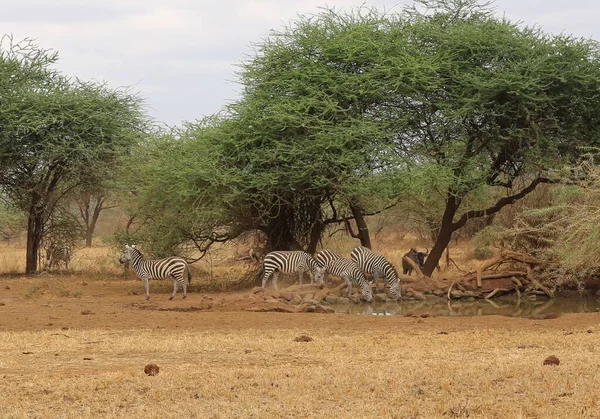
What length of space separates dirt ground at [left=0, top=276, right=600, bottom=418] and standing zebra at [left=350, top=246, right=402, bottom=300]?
3.73 m

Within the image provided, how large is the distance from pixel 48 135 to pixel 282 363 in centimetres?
1988

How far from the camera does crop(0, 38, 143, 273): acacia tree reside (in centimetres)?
2978

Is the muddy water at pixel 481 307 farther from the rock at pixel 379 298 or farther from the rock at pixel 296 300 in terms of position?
the rock at pixel 296 300

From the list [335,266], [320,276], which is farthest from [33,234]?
[335,266]

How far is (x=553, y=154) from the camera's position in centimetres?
2491

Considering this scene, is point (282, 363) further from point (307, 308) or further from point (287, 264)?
point (287, 264)

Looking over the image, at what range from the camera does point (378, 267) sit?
74.0 feet

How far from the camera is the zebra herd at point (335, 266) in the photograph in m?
22.0

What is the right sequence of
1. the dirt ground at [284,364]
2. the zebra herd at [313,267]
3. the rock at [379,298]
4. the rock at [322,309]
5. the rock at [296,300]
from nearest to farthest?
the dirt ground at [284,364] → the rock at [322,309] → the rock at [296,300] → the zebra herd at [313,267] → the rock at [379,298]

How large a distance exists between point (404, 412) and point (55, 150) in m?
22.6

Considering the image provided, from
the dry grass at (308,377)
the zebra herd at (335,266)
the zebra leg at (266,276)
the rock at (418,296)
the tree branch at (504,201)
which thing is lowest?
the dry grass at (308,377)

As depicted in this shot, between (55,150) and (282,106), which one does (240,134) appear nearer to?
(282,106)

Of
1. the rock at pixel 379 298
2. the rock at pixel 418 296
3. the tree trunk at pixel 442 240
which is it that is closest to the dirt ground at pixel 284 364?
the rock at pixel 379 298

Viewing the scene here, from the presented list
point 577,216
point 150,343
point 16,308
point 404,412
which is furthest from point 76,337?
point 577,216
